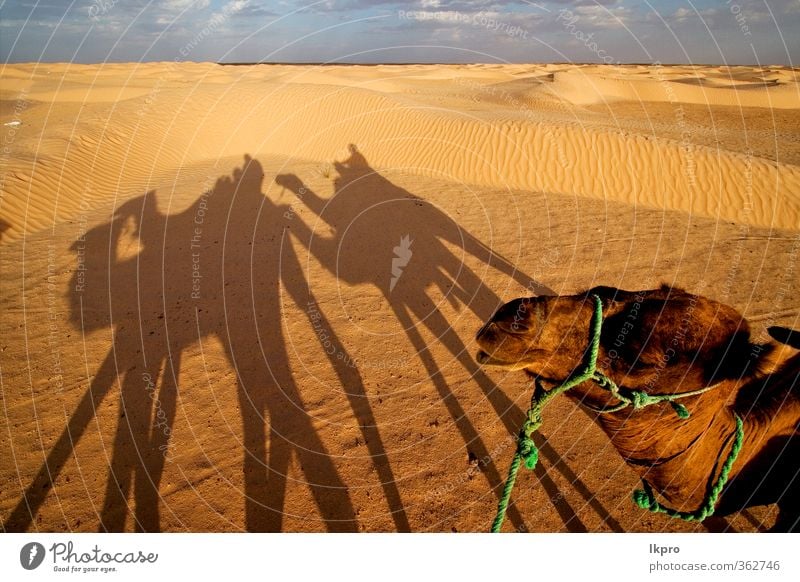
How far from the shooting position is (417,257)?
11164 mm

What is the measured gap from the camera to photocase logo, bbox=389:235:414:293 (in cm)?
1034

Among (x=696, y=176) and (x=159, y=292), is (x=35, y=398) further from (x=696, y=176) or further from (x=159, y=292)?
(x=696, y=176)

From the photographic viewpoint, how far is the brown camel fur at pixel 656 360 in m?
2.20

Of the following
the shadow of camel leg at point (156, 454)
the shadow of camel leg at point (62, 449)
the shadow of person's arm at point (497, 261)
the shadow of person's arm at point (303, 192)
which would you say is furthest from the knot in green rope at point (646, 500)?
the shadow of person's arm at point (303, 192)

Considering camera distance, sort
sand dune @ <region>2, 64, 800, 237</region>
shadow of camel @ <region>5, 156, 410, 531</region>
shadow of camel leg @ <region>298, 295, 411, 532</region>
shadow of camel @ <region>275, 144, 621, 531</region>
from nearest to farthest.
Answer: shadow of camel leg @ <region>298, 295, 411, 532</region> < shadow of camel @ <region>5, 156, 410, 531</region> < shadow of camel @ <region>275, 144, 621, 531</region> < sand dune @ <region>2, 64, 800, 237</region>

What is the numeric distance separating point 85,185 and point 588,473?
1995 centimetres

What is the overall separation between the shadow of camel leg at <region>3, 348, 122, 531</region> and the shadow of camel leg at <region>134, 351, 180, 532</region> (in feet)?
2.98

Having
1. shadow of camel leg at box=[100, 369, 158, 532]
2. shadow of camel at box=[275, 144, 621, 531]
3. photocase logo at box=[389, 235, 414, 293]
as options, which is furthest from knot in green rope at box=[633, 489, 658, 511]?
photocase logo at box=[389, 235, 414, 293]

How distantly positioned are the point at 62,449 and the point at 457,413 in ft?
19.4

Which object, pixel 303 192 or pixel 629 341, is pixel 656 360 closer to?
pixel 629 341

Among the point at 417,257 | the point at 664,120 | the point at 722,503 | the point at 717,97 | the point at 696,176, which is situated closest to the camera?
the point at 722,503

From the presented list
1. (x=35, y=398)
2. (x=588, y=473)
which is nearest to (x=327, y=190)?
(x=35, y=398)

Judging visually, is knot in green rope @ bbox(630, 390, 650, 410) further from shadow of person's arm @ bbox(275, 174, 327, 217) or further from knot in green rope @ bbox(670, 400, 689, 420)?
shadow of person's arm @ bbox(275, 174, 327, 217)
